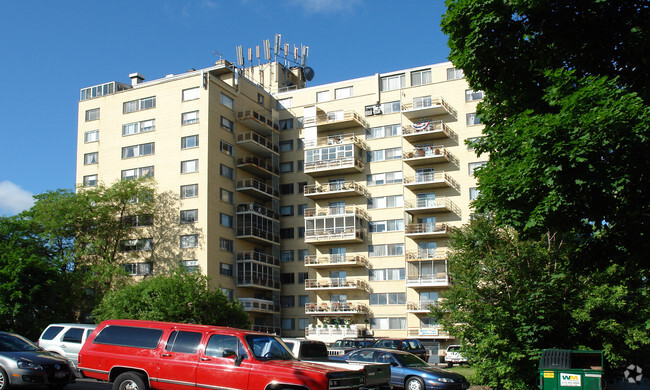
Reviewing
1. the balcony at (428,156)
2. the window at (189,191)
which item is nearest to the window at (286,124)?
the balcony at (428,156)

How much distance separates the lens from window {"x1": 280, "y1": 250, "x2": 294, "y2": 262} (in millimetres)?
64044

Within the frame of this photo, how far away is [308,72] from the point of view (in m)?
78.3

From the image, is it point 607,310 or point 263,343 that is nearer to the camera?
point 263,343

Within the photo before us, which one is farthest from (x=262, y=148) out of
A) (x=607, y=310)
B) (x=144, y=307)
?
(x=607, y=310)

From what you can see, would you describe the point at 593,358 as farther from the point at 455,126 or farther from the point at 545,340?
the point at 455,126

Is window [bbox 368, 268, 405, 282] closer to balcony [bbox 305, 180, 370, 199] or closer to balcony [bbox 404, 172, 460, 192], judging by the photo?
balcony [bbox 305, 180, 370, 199]

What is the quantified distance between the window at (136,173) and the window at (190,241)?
7.40 m

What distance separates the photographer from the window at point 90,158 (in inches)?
2447

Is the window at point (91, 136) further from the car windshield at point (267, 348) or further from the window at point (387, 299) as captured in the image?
the car windshield at point (267, 348)

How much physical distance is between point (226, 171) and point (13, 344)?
42.2 meters

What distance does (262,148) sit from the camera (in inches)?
2454

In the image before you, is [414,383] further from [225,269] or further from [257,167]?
[257,167]

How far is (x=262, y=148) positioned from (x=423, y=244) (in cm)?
1842

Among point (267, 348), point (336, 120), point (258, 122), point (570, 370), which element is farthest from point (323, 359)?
point (336, 120)
